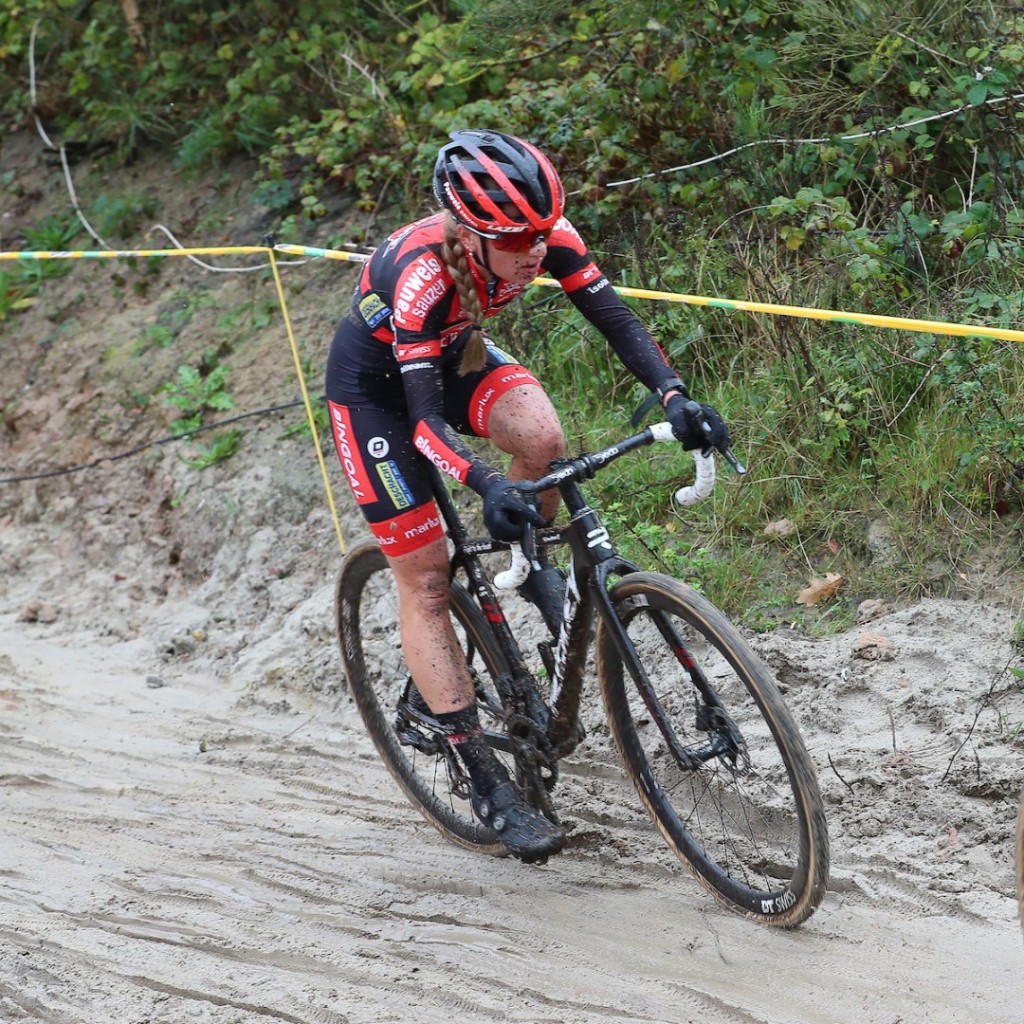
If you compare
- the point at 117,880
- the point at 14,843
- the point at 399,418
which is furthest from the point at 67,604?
the point at 399,418

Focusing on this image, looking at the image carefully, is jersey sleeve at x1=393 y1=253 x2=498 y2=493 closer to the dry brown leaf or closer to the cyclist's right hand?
the cyclist's right hand

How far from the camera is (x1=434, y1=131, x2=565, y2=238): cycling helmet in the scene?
11.4 feet

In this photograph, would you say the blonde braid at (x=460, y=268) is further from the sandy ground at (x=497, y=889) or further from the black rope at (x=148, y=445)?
the black rope at (x=148, y=445)

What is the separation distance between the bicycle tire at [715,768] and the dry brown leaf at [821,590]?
76cm

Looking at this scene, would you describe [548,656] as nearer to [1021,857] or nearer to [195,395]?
[1021,857]

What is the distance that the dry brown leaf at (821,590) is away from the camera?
503 centimetres

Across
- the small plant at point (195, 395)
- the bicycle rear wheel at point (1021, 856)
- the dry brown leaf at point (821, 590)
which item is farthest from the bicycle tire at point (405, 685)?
the small plant at point (195, 395)

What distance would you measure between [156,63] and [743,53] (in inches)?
207

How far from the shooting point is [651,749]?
4.63 m

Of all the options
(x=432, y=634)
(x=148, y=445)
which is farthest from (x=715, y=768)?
(x=148, y=445)

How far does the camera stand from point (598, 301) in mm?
3936

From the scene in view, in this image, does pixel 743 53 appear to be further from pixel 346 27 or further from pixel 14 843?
pixel 14 843

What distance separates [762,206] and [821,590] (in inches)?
90.8

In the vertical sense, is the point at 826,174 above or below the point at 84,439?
above
